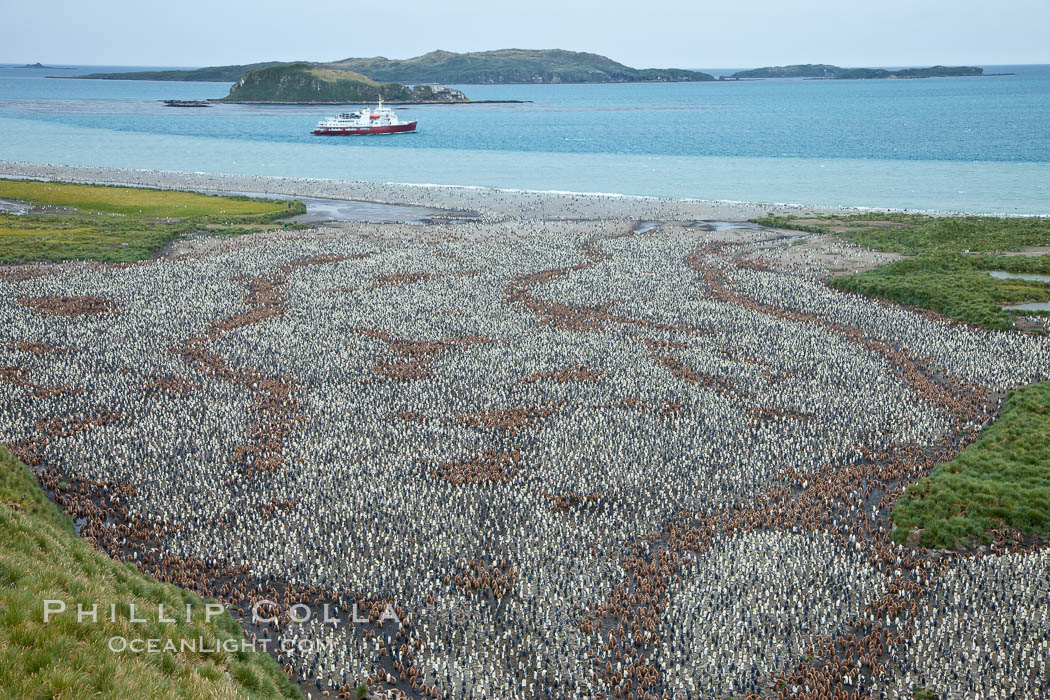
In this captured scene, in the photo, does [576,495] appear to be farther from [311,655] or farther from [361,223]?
[361,223]

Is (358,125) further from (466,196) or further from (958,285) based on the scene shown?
(958,285)

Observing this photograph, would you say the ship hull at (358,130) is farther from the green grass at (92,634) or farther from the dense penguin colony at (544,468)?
the green grass at (92,634)

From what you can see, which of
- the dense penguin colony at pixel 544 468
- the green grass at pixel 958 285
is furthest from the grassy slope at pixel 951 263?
the dense penguin colony at pixel 544 468

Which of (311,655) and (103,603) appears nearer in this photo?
(103,603)

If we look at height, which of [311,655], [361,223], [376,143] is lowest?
[311,655]

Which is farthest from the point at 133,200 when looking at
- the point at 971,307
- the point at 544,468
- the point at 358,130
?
the point at 358,130

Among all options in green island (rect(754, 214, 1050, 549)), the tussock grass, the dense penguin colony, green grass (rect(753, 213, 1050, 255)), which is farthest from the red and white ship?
the dense penguin colony

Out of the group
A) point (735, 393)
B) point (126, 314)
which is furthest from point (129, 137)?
point (735, 393)

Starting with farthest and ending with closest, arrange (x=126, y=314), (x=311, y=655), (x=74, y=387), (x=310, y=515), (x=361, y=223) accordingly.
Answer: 1. (x=361, y=223)
2. (x=126, y=314)
3. (x=74, y=387)
4. (x=310, y=515)
5. (x=311, y=655)
